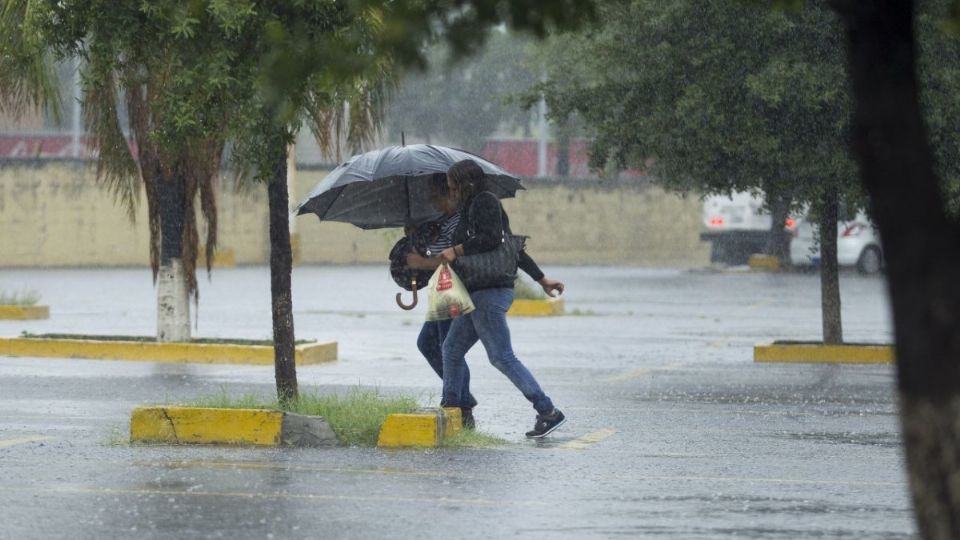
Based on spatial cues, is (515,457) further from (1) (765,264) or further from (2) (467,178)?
(1) (765,264)

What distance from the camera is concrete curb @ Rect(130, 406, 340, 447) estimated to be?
10.6 metres

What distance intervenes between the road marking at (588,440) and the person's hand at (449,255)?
133 centimetres

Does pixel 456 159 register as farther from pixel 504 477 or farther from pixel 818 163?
pixel 818 163

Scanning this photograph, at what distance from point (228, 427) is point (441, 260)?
5.36ft

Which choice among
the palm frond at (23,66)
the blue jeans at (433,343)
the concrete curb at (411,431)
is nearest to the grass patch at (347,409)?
the concrete curb at (411,431)

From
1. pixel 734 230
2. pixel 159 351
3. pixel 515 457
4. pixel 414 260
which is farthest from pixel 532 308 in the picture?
pixel 734 230

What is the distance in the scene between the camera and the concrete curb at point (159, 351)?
17.4 metres

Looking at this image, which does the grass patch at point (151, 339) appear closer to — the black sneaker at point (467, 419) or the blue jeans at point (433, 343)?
the blue jeans at point (433, 343)

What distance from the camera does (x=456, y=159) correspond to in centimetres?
1234

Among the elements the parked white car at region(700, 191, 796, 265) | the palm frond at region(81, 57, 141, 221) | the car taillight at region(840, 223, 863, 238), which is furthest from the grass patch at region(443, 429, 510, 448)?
the parked white car at region(700, 191, 796, 265)

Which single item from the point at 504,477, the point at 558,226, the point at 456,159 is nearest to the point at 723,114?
the point at 456,159

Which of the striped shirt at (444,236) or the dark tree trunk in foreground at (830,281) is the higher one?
the striped shirt at (444,236)

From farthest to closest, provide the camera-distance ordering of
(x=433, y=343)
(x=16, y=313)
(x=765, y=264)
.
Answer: (x=765, y=264), (x=16, y=313), (x=433, y=343)

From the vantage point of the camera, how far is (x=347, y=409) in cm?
1100
